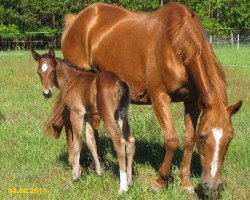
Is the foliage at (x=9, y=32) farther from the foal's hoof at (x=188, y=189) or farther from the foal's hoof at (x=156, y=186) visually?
the foal's hoof at (x=188, y=189)

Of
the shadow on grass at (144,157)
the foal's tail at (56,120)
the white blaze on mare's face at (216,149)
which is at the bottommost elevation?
the shadow on grass at (144,157)

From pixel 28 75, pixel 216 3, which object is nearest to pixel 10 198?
pixel 28 75

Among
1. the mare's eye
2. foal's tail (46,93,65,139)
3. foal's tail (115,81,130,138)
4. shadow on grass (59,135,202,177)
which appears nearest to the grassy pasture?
shadow on grass (59,135,202,177)

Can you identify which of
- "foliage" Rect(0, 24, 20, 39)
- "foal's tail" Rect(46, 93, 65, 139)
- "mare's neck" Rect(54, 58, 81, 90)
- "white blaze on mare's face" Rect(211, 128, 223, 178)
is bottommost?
"foliage" Rect(0, 24, 20, 39)

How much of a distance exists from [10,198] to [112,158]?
2239 mm

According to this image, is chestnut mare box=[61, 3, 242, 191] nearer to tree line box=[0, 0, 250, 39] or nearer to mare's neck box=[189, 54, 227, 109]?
mare's neck box=[189, 54, 227, 109]

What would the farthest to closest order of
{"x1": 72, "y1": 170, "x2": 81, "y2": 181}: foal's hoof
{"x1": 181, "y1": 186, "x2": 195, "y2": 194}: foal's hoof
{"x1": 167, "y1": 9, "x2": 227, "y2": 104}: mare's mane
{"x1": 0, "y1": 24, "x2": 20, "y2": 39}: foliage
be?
1. {"x1": 0, "y1": 24, "x2": 20, "y2": 39}: foliage
2. {"x1": 72, "y1": 170, "x2": 81, "y2": 181}: foal's hoof
3. {"x1": 181, "y1": 186, "x2": 195, "y2": 194}: foal's hoof
4. {"x1": 167, "y1": 9, "x2": 227, "y2": 104}: mare's mane

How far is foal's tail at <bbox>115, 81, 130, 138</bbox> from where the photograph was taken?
5.19m

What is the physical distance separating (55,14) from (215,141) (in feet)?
172

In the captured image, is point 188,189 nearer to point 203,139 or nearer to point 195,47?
point 203,139

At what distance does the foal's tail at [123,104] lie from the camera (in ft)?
17.0

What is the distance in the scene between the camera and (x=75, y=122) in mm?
5516

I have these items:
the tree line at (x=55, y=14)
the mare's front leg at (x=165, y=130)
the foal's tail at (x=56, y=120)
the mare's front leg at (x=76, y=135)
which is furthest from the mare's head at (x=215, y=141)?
the tree line at (x=55, y=14)

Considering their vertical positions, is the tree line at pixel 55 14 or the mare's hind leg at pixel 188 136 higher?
the mare's hind leg at pixel 188 136
